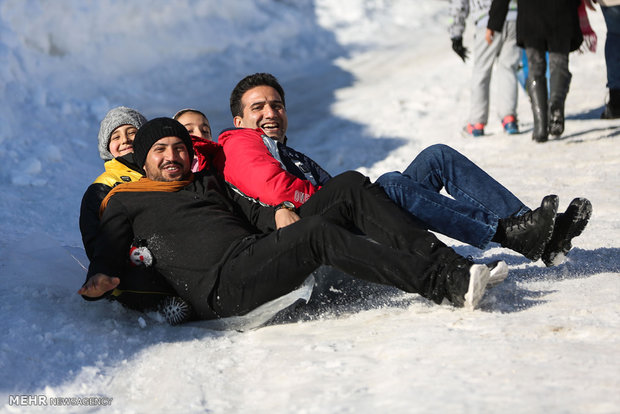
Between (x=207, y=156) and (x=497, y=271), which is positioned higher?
(x=207, y=156)

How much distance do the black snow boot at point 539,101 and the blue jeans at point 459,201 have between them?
11.1 feet

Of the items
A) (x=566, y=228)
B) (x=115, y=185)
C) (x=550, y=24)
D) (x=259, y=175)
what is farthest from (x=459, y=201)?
(x=550, y=24)

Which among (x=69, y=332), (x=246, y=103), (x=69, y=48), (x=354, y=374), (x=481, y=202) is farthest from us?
(x=69, y=48)

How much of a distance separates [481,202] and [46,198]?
3.87 meters

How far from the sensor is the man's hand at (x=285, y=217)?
10.4 feet

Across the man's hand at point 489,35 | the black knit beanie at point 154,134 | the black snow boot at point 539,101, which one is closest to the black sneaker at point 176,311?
the black knit beanie at point 154,134

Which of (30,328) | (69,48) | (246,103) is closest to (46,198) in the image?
(246,103)

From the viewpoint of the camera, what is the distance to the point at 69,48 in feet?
33.7

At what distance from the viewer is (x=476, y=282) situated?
271 cm

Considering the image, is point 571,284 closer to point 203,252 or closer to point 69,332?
point 203,252

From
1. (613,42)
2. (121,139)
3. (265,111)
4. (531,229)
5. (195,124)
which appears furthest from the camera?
(613,42)

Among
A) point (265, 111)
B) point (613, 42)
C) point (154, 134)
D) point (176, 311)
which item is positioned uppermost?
point (613, 42)

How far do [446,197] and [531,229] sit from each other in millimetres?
376

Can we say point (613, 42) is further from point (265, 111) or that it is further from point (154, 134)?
point (154, 134)
